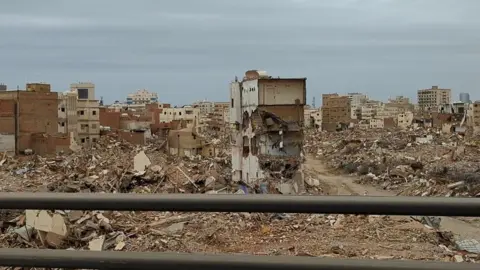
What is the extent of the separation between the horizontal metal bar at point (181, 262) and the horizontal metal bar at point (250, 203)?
0.14m

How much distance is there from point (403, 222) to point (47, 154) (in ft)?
97.3

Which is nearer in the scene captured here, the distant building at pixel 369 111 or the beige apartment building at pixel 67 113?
the beige apartment building at pixel 67 113

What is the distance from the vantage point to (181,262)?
176 cm

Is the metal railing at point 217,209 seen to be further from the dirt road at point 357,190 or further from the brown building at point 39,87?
the brown building at point 39,87

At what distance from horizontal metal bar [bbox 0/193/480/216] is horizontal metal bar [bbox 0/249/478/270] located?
5.4 inches

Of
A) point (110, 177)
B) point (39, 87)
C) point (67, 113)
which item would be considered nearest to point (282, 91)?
point (110, 177)

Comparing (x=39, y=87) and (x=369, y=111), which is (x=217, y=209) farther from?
(x=369, y=111)

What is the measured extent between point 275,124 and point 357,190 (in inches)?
273

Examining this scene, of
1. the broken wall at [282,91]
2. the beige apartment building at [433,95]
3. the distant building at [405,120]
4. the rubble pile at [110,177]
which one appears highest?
the beige apartment building at [433,95]

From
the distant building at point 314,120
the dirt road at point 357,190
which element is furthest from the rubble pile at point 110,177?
the distant building at point 314,120

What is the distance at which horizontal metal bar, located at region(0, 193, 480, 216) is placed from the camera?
170 centimetres

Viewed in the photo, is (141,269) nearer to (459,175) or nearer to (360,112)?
(459,175)

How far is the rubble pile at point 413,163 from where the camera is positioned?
23.3 meters

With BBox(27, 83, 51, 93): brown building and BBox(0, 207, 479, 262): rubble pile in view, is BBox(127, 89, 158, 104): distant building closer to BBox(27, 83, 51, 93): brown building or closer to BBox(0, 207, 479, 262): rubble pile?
BBox(27, 83, 51, 93): brown building
